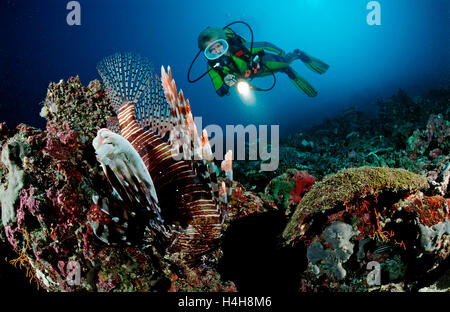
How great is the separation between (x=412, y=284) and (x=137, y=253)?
2188 millimetres

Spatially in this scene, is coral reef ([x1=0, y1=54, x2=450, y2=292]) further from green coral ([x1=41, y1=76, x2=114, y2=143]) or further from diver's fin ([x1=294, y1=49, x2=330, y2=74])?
diver's fin ([x1=294, y1=49, x2=330, y2=74])

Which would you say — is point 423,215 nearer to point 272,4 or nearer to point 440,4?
point 440,4

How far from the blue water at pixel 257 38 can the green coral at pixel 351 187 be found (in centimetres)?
1901

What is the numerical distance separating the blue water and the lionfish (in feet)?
61.8

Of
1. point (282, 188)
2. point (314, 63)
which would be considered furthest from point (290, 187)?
point (314, 63)

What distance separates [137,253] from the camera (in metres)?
1.59

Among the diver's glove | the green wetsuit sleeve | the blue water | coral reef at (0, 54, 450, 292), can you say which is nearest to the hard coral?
coral reef at (0, 54, 450, 292)

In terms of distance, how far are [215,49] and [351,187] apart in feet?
21.8

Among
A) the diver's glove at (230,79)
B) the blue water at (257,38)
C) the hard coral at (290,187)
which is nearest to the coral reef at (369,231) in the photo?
the hard coral at (290,187)

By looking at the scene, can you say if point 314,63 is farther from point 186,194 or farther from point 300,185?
point 186,194

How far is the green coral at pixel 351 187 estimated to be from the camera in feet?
5.24

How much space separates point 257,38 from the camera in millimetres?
104812

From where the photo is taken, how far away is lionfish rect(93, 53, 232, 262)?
1202mm
